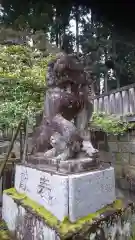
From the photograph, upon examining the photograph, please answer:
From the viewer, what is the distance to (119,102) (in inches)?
166

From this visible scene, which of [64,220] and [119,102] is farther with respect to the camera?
[119,102]

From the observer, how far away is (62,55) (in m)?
2.14

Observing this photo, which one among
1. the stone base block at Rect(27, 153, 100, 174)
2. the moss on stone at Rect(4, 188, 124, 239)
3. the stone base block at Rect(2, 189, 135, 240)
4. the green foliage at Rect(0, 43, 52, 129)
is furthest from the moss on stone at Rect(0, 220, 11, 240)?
the green foliage at Rect(0, 43, 52, 129)

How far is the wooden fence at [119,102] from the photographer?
3.92m

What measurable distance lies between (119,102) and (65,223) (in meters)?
3.08

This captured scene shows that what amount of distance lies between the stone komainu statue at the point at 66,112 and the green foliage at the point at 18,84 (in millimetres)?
958

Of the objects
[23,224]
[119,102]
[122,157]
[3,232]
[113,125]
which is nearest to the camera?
→ [23,224]

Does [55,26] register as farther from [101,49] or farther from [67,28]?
[101,49]

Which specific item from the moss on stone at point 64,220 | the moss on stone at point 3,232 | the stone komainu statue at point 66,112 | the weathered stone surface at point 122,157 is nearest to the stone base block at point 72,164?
the stone komainu statue at point 66,112

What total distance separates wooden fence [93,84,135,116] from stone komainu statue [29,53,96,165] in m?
1.94

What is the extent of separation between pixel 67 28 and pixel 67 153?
25.0ft

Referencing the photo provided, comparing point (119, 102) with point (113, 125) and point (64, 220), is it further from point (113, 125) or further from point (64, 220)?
point (64, 220)

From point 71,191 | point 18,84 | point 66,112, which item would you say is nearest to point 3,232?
point 71,191

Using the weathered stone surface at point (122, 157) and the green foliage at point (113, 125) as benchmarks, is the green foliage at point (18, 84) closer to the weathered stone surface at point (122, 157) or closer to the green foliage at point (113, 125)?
the green foliage at point (113, 125)
